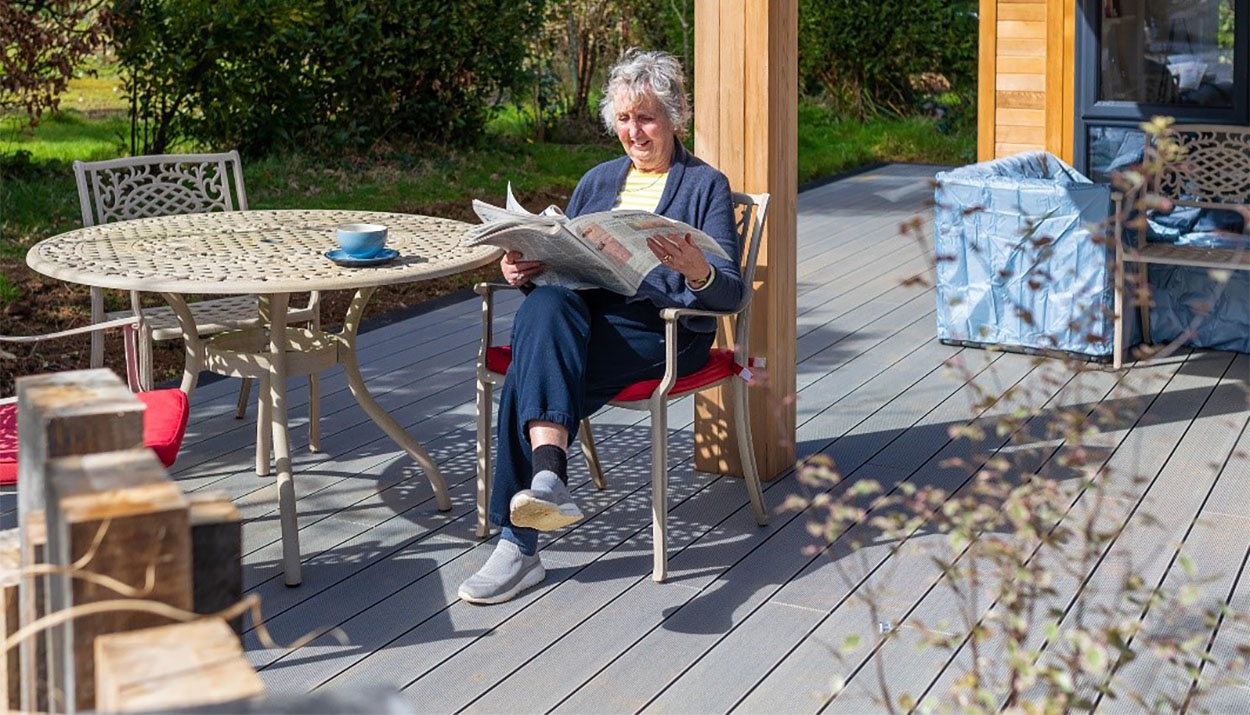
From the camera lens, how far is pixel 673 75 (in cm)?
363

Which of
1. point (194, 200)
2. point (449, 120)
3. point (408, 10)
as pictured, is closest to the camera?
point (194, 200)

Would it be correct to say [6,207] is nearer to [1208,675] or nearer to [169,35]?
[169,35]

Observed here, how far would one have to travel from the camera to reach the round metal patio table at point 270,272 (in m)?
3.22

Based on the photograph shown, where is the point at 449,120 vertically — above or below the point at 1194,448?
above

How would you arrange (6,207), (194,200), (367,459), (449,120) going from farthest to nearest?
1. (449,120)
2. (6,207)
3. (194,200)
4. (367,459)

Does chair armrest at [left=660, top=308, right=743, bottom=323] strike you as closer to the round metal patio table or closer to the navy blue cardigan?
the navy blue cardigan

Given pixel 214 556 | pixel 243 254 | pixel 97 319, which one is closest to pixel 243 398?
pixel 97 319

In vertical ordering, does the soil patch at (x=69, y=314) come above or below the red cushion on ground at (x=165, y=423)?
below

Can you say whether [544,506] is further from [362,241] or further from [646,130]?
[646,130]

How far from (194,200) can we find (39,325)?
4.62 ft

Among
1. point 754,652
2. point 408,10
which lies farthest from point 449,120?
point 754,652

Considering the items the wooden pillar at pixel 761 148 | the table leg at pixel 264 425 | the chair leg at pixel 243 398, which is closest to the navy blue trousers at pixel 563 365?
the wooden pillar at pixel 761 148

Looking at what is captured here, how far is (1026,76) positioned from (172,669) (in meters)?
→ 5.91

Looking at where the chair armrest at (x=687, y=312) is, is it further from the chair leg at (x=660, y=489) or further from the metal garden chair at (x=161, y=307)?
the metal garden chair at (x=161, y=307)
